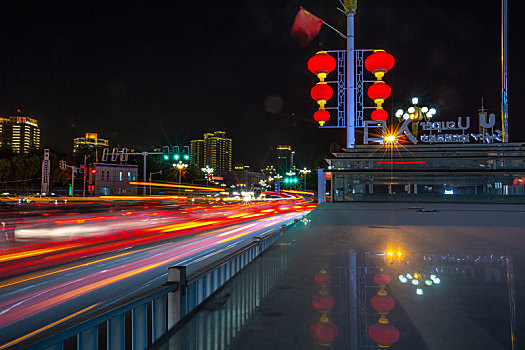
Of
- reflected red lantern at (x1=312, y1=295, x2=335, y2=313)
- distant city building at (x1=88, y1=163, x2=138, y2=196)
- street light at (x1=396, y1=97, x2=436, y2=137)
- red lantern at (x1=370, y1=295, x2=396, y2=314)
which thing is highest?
street light at (x1=396, y1=97, x2=436, y2=137)

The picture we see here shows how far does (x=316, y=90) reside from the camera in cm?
1630

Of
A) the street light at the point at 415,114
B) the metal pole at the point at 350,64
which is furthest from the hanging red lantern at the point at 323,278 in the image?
the street light at the point at 415,114

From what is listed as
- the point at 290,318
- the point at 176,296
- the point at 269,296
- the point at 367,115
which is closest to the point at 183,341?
the point at 176,296

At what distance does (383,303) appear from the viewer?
5.34 m

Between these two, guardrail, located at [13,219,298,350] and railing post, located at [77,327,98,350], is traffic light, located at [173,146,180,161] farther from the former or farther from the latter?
railing post, located at [77,327,98,350]

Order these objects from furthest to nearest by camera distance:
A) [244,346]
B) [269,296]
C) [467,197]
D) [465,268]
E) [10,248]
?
[467,197] < [10,248] < [465,268] < [269,296] < [244,346]

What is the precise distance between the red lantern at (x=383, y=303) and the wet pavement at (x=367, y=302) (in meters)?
0.01

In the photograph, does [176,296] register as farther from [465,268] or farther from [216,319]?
[465,268]

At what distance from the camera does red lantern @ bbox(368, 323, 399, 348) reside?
403 cm

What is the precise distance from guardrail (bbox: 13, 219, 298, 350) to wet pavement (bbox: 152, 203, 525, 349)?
19 centimetres

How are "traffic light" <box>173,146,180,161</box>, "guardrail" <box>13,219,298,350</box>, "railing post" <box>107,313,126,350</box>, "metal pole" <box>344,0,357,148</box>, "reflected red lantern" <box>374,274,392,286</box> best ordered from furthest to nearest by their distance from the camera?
"traffic light" <box>173,146,180,161</box>
"metal pole" <box>344,0,357,148</box>
"reflected red lantern" <box>374,274,392,286</box>
"railing post" <box>107,313,126,350</box>
"guardrail" <box>13,219,298,350</box>

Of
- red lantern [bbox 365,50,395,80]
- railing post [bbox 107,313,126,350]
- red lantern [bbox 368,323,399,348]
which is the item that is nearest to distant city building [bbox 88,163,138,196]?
red lantern [bbox 365,50,395,80]

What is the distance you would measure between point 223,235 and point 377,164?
23466mm

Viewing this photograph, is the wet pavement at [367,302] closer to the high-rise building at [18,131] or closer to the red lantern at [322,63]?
the red lantern at [322,63]
